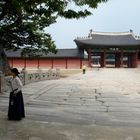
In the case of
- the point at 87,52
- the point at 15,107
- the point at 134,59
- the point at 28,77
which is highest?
the point at 87,52

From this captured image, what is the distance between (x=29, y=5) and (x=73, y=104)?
561 cm

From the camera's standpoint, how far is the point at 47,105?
1551 centimetres

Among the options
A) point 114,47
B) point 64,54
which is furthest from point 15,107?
point 114,47

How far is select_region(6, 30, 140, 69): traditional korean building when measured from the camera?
6525cm

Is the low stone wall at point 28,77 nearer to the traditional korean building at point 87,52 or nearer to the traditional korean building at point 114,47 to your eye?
the traditional korean building at point 87,52

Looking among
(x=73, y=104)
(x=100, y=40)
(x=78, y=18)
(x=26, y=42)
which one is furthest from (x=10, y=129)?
(x=100, y=40)

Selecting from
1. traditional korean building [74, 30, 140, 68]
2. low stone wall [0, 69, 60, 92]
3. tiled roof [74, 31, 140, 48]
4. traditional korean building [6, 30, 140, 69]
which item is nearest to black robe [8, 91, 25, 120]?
low stone wall [0, 69, 60, 92]

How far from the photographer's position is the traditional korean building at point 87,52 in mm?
65250

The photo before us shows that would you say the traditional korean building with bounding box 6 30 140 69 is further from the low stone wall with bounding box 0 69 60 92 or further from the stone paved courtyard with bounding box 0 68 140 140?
the stone paved courtyard with bounding box 0 68 140 140

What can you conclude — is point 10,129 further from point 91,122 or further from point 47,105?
point 47,105

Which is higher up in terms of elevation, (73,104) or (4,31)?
(4,31)

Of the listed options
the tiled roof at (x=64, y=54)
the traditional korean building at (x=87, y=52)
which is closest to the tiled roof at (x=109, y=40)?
the traditional korean building at (x=87, y=52)

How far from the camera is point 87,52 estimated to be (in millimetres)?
69188

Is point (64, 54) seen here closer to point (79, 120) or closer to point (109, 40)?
point (109, 40)
